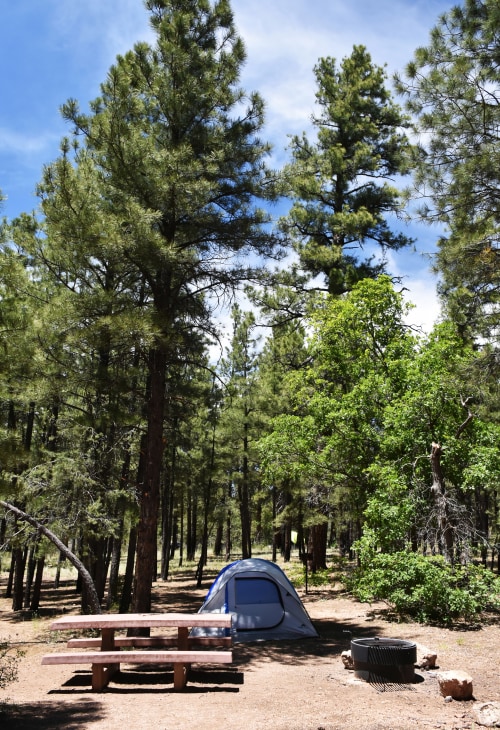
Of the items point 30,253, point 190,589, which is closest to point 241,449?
point 190,589

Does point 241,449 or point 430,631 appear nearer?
point 430,631

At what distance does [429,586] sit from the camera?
10570 millimetres

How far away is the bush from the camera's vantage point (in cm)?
1052

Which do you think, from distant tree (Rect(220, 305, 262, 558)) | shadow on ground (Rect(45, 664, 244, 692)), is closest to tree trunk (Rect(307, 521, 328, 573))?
distant tree (Rect(220, 305, 262, 558))

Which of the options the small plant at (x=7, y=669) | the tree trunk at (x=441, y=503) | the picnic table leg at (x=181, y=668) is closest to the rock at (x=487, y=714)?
the picnic table leg at (x=181, y=668)

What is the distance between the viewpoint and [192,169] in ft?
32.8

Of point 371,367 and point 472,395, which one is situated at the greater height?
point 371,367

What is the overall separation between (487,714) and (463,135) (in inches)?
362

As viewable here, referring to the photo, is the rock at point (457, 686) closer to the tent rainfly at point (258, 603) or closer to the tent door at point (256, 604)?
the tent rainfly at point (258, 603)

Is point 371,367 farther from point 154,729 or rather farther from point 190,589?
point 190,589

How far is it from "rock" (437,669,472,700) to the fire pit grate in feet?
2.25

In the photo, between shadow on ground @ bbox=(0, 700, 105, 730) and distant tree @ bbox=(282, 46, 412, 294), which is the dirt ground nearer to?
shadow on ground @ bbox=(0, 700, 105, 730)

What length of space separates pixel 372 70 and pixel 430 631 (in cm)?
1706

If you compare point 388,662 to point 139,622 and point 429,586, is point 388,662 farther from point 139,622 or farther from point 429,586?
point 429,586
